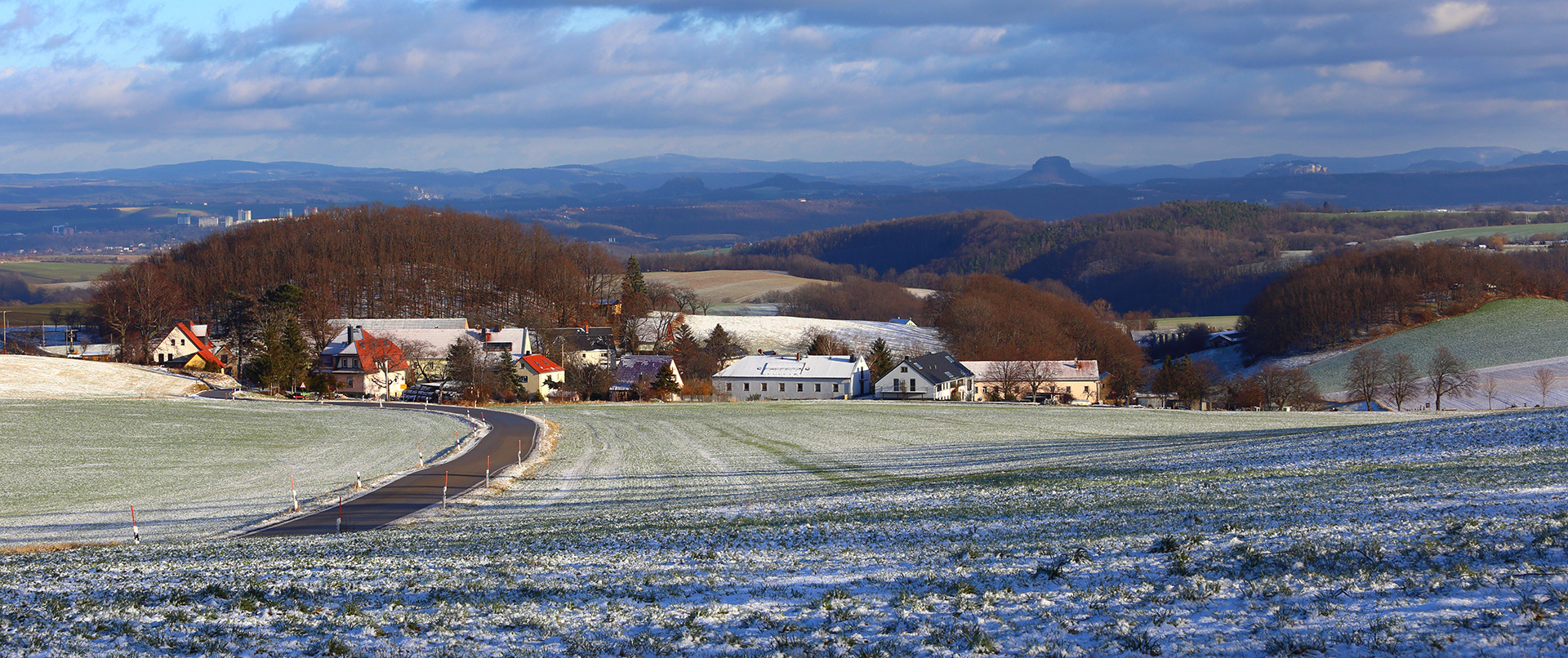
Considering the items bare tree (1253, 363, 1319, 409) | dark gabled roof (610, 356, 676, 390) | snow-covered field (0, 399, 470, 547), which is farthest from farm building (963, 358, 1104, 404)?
snow-covered field (0, 399, 470, 547)

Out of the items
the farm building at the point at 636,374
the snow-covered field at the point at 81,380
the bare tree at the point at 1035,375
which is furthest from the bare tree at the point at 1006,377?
the snow-covered field at the point at 81,380

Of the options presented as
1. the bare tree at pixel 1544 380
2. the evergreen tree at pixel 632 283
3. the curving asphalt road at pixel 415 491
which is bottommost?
the curving asphalt road at pixel 415 491

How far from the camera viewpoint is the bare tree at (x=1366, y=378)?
238ft

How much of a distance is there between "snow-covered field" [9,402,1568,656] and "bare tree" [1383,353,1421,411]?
55.5m

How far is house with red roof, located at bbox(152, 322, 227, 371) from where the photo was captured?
90.2m

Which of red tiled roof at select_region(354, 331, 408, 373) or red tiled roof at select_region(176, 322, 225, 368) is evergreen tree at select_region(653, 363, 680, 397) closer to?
red tiled roof at select_region(354, 331, 408, 373)

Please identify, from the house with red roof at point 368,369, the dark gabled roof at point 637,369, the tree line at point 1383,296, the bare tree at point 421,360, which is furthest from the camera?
the tree line at point 1383,296

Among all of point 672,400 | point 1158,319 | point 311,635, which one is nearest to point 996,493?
point 311,635

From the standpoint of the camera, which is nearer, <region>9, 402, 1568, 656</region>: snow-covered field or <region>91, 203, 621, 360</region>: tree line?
<region>9, 402, 1568, 656</region>: snow-covered field

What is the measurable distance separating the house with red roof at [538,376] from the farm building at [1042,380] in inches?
1612

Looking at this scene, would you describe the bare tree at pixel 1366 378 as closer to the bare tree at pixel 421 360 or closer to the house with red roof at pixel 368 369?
the bare tree at pixel 421 360

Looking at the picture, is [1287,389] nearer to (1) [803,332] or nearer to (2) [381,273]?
(1) [803,332]

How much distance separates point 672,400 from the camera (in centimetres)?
7338

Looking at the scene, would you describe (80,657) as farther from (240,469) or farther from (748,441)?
(748,441)
